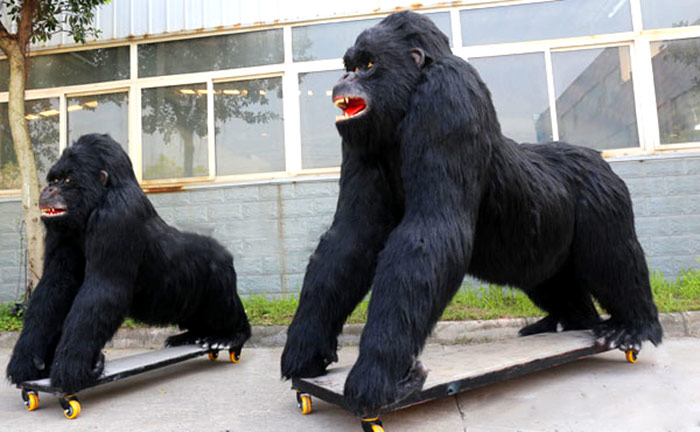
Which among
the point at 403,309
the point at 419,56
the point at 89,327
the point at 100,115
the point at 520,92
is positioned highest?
the point at 100,115

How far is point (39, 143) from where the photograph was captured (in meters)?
6.81

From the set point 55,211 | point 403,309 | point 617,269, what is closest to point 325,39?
point 55,211

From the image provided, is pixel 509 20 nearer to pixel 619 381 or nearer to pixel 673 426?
pixel 619 381

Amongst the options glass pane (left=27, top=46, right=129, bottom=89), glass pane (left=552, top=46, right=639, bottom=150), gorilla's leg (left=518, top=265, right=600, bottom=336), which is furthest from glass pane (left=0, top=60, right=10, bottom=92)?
gorilla's leg (left=518, top=265, right=600, bottom=336)

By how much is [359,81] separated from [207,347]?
2.23 m

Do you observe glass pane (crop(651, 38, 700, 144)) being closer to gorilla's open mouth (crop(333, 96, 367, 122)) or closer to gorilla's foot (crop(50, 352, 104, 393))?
gorilla's open mouth (crop(333, 96, 367, 122))

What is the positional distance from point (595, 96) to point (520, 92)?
864 millimetres

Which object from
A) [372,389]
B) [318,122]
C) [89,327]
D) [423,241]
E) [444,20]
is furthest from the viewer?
[318,122]

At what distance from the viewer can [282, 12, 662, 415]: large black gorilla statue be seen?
179 centimetres

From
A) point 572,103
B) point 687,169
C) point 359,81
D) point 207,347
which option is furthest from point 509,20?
point 207,347

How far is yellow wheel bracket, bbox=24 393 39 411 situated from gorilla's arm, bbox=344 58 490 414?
6.22ft

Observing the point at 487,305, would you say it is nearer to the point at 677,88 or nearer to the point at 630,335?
the point at 630,335

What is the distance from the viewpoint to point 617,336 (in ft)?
8.82

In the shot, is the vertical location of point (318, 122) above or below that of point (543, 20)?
below
